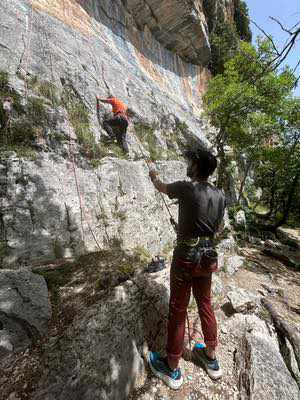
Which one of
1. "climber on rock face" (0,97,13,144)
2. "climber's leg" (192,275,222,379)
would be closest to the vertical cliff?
"climber on rock face" (0,97,13,144)

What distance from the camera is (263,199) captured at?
24.3 metres

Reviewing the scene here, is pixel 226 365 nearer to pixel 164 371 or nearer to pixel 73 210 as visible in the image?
pixel 164 371

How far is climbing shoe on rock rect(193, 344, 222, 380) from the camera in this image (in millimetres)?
2705

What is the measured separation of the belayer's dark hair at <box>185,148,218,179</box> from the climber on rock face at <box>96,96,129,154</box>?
4.81 meters

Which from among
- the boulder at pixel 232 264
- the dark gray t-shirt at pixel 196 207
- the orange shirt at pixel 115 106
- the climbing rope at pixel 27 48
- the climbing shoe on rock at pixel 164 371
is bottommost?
the boulder at pixel 232 264

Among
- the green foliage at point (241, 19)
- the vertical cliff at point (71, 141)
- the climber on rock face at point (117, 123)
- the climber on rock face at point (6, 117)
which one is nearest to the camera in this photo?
the vertical cliff at point (71, 141)

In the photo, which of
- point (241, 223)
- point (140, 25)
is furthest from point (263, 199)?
point (140, 25)

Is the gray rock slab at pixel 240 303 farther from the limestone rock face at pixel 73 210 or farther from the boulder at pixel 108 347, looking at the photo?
the limestone rock face at pixel 73 210

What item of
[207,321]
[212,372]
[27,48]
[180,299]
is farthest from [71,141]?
[212,372]

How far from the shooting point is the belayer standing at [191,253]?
Answer: 2.50 meters

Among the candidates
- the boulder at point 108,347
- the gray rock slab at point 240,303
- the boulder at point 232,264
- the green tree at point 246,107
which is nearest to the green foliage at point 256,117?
the green tree at point 246,107

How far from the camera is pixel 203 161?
8.45 feet

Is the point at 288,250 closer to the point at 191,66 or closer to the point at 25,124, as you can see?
the point at 25,124

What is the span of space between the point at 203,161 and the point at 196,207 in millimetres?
549
